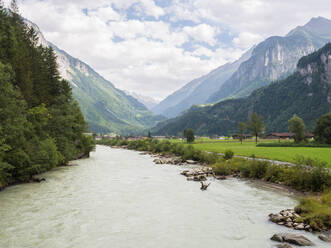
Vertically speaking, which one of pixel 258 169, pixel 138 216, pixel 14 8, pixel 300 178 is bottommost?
pixel 138 216

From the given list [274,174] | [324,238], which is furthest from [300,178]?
[324,238]

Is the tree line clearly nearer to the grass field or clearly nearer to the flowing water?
the grass field

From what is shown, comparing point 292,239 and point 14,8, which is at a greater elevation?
point 14,8

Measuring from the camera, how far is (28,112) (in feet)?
138

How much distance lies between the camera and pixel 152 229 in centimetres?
1994

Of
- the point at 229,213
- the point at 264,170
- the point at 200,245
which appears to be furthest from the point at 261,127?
the point at 200,245

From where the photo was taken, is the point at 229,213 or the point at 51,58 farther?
the point at 51,58

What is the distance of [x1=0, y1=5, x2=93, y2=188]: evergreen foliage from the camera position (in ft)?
106

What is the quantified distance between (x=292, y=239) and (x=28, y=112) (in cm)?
4050

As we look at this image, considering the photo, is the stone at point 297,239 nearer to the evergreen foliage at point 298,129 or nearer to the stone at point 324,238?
the stone at point 324,238

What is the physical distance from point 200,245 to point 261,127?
109206 millimetres

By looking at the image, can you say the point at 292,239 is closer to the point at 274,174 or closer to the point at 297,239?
the point at 297,239

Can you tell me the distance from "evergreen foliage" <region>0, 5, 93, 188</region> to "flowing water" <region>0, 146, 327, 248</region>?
3.98 metres

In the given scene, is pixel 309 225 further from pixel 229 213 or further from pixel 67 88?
pixel 67 88
